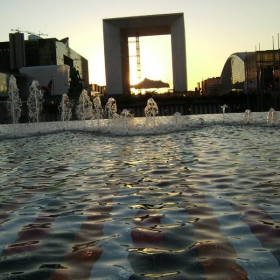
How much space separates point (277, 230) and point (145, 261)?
4.43 ft

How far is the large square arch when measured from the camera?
65.9 metres

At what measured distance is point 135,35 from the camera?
70812 millimetres

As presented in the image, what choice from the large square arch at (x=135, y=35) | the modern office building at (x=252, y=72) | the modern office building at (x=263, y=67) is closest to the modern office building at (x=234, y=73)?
the modern office building at (x=252, y=72)

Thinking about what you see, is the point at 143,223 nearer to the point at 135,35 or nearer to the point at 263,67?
the point at 135,35

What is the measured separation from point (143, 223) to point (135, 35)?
6879 cm

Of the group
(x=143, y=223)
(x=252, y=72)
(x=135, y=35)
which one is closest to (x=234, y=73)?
(x=252, y=72)

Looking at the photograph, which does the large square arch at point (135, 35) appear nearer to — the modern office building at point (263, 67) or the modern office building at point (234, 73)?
the modern office building at point (263, 67)

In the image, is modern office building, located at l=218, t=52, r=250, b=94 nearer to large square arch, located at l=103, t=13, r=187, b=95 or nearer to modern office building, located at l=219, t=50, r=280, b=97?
modern office building, located at l=219, t=50, r=280, b=97

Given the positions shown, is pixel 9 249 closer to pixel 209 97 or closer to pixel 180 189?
pixel 180 189

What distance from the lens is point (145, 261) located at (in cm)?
321

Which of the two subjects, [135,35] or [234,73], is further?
[234,73]

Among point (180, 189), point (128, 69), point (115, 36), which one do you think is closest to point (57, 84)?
point (128, 69)

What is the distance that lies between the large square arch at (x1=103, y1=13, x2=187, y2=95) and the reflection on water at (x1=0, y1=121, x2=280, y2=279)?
59932 millimetres

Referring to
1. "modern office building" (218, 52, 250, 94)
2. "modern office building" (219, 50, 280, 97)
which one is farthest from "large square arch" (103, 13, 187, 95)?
"modern office building" (218, 52, 250, 94)
